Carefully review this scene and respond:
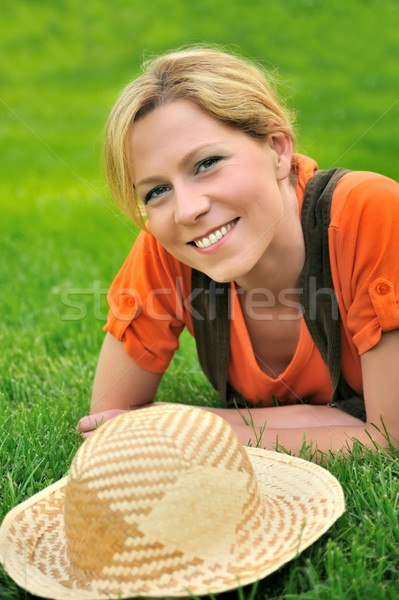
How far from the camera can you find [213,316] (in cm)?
302

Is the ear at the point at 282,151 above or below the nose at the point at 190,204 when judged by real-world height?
above

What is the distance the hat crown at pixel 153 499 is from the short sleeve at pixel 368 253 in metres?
0.96

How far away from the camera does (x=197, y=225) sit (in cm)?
252

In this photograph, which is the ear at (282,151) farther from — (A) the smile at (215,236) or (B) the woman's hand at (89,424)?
(B) the woman's hand at (89,424)

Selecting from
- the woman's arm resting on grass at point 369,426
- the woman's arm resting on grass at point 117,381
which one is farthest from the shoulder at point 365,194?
the woman's arm resting on grass at point 117,381

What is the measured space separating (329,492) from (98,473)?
63cm

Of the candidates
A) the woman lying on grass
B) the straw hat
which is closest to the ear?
the woman lying on grass

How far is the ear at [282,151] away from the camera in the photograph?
274 cm

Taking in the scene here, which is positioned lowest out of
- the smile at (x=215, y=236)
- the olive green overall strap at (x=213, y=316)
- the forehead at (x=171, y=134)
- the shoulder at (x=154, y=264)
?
the olive green overall strap at (x=213, y=316)

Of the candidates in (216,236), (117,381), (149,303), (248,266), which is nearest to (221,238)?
(216,236)

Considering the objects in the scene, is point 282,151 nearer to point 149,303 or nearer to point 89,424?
point 149,303

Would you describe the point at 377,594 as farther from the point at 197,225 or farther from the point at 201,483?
the point at 197,225

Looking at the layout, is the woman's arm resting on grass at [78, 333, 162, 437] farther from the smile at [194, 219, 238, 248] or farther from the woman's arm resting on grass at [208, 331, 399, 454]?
the smile at [194, 219, 238, 248]

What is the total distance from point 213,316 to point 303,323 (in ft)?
1.27
